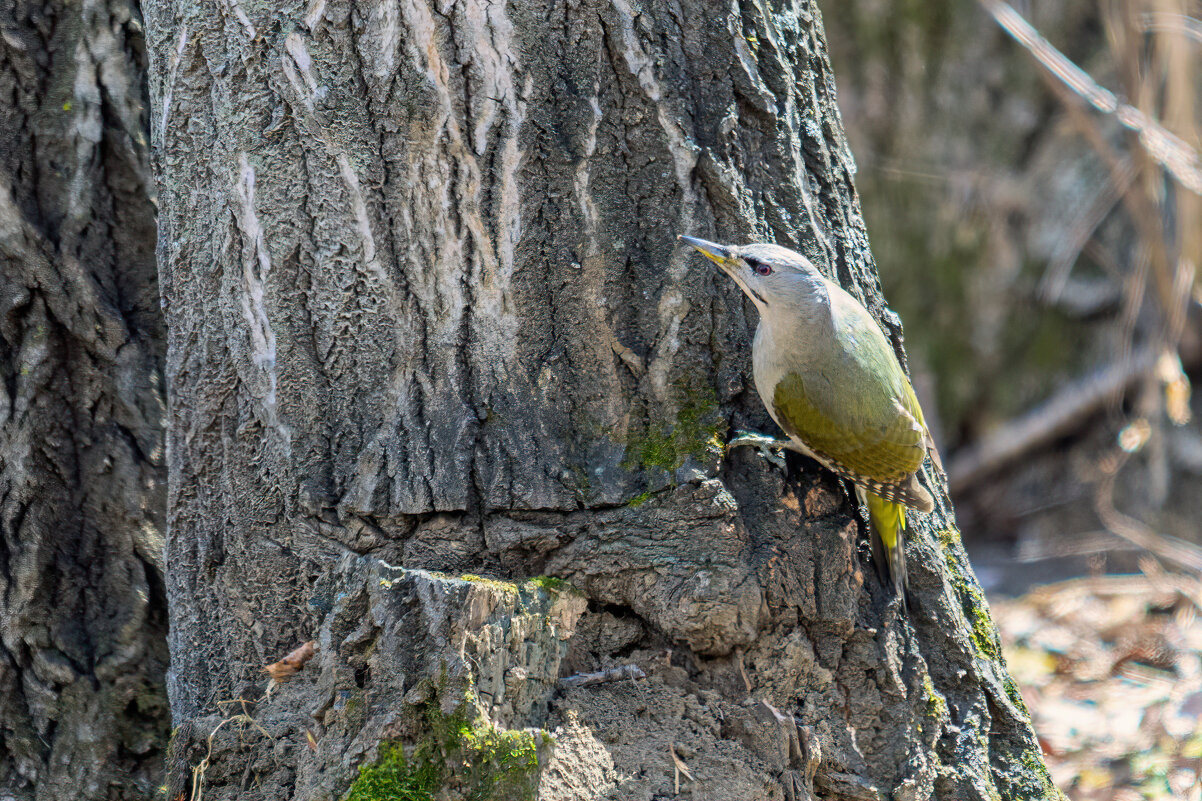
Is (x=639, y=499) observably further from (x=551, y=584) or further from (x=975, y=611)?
(x=975, y=611)

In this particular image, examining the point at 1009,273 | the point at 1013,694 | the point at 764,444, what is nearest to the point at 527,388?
the point at 764,444

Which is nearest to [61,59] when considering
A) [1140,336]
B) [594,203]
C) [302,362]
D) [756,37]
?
[302,362]

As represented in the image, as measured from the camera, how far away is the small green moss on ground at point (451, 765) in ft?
6.01

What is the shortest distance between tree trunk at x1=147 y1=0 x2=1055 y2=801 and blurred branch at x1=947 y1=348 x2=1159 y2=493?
4192 mm

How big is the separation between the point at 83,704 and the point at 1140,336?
5.64 meters

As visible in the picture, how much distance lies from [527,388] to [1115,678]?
326 cm

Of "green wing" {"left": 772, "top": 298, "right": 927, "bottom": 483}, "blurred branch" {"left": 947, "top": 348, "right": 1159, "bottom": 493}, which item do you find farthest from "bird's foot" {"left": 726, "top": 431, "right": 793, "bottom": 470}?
"blurred branch" {"left": 947, "top": 348, "right": 1159, "bottom": 493}

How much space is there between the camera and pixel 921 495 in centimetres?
247

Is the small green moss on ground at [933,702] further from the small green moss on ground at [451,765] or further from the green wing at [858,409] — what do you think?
the small green moss on ground at [451,765]

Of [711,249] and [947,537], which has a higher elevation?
[711,249]

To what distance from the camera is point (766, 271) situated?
230cm

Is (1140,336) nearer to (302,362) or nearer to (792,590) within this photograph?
(792,590)

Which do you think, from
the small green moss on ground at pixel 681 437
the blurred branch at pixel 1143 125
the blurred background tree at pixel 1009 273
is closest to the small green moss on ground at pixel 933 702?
the small green moss on ground at pixel 681 437

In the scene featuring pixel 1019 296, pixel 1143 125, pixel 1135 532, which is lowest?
pixel 1135 532
